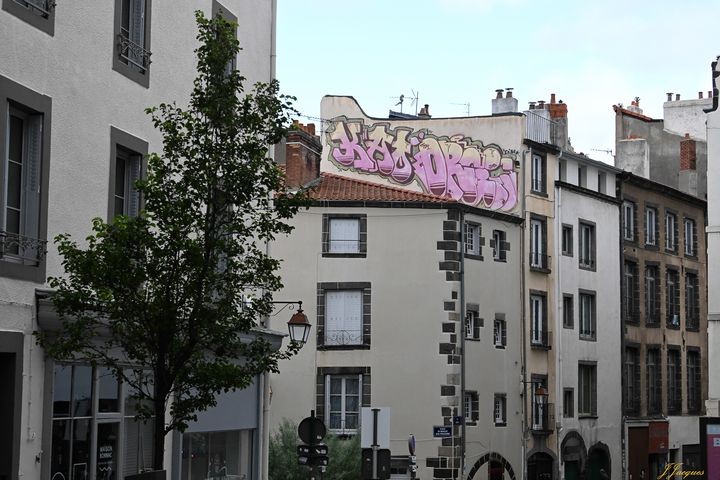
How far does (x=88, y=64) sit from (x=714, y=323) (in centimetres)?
1931

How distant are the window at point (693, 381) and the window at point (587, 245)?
9340 millimetres

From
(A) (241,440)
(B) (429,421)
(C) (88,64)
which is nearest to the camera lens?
(C) (88,64)

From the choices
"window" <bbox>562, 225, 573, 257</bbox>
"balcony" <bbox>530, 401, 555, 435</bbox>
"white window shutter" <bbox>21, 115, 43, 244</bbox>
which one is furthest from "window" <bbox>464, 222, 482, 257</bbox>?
"white window shutter" <bbox>21, 115, 43, 244</bbox>

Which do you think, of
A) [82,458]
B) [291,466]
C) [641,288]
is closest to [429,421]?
[291,466]

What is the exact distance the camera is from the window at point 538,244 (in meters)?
47.4

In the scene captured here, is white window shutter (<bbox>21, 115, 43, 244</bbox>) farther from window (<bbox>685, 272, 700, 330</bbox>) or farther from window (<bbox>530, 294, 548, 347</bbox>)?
window (<bbox>685, 272, 700, 330</bbox>)

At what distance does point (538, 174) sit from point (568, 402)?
8.19m

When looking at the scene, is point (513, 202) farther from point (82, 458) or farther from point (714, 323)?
point (82, 458)

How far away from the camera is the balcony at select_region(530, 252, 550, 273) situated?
47219 mm

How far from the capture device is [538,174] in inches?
1898

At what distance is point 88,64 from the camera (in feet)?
56.5

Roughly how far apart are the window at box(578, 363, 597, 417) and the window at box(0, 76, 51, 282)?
3637 centimetres

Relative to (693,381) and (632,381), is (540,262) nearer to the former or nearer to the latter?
(632,381)

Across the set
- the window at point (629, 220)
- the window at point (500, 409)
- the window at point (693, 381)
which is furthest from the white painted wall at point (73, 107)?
the window at point (693, 381)
